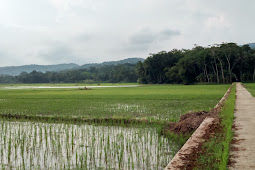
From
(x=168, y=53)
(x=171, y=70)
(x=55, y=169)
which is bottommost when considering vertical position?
(x=55, y=169)

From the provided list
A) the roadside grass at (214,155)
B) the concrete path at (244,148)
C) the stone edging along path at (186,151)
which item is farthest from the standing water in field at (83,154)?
the concrete path at (244,148)

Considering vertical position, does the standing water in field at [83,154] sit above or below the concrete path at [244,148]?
below

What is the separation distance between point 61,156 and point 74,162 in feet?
1.89

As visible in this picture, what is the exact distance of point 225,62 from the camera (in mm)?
54875

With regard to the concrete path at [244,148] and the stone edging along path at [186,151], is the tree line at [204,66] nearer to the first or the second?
the concrete path at [244,148]

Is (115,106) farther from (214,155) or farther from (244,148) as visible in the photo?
(214,155)

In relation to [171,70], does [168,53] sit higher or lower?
higher

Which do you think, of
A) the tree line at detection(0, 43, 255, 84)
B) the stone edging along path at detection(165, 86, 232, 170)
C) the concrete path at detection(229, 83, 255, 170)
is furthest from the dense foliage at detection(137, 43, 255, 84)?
the stone edging along path at detection(165, 86, 232, 170)

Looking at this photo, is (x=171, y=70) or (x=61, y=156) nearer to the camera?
(x=61, y=156)

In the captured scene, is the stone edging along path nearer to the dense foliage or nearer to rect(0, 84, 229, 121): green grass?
rect(0, 84, 229, 121): green grass

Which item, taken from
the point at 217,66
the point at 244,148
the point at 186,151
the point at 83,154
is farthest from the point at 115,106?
the point at 217,66

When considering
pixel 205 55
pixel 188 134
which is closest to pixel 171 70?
pixel 205 55

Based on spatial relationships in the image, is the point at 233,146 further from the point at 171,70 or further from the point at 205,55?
the point at 171,70

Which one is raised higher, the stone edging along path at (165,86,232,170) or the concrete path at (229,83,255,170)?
the concrete path at (229,83,255,170)
